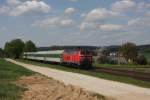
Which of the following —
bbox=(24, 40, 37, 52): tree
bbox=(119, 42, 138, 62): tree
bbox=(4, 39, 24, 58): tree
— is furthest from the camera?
bbox=(4, 39, 24, 58): tree

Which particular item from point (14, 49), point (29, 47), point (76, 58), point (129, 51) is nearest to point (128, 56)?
point (129, 51)

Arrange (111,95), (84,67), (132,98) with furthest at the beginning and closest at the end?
1. (84,67)
2. (111,95)
3. (132,98)

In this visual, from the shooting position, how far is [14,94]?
18719mm

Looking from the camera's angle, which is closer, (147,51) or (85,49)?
(85,49)

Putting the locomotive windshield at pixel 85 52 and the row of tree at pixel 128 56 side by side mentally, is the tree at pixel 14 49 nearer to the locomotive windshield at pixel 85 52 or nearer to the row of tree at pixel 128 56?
the row of tree at pixel 128 56

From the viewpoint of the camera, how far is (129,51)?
3831 inches

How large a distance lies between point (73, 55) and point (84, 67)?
144 inches

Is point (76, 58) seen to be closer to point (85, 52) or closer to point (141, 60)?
point (85, 52)

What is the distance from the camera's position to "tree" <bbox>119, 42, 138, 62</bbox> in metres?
96.1

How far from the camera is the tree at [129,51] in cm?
9608

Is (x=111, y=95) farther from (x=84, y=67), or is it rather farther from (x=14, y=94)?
(x=84, y=67)

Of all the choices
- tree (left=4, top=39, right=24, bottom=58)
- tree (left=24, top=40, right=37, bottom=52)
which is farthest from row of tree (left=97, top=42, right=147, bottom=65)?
tree (left=4, top=39, right=24, bottom=58)

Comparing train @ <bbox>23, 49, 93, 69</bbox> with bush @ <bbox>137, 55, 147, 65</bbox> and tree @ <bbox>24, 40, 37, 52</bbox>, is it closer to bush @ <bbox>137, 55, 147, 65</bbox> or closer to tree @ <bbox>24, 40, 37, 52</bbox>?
bush @ <bbox>137, 55, 147, 65</bbox>

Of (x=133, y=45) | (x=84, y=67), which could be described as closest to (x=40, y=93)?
(x=84, y=67)
